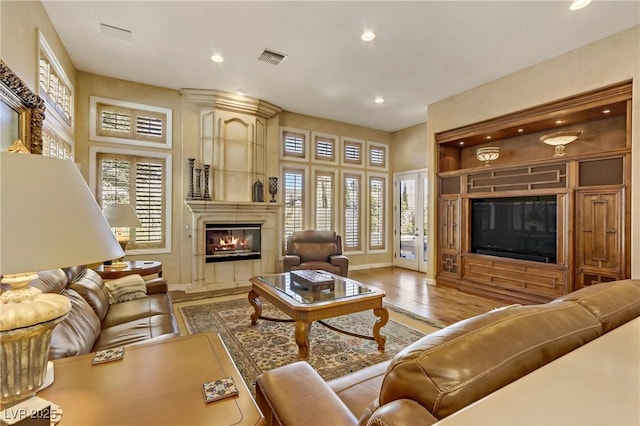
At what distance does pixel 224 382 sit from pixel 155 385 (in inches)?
10.2

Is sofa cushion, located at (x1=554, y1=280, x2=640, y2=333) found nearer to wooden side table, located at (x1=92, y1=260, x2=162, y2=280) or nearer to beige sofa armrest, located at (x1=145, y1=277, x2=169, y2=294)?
beige sofa armrest, located at (x1=145, y1=277, x2=169, y2=294)

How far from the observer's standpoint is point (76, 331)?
1737 mm

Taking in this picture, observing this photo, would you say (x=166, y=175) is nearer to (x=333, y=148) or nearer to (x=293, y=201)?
(x=293, y=201)

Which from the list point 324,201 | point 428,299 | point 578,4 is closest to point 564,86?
point 578,4

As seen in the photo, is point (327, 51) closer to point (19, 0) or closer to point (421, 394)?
point (19, 0)

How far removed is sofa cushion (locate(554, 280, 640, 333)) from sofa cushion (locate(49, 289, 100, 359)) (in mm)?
2134

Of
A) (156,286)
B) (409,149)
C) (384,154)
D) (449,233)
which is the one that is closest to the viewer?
(156,286)

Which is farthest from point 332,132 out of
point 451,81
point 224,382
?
point 224,382

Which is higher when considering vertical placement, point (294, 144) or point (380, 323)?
point (294, 144)

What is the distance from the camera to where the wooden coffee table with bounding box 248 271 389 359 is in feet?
8.11

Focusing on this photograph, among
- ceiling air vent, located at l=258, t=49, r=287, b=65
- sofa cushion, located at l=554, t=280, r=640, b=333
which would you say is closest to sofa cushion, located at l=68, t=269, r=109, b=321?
sofa cushion, located at l=554, t=280, r=640, b=333

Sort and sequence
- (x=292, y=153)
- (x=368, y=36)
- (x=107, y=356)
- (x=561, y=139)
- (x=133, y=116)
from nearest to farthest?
(x=107, y=356), (x=368, y=36), (x=561, y=139), (x=133, y=116), (x=292, y=153)

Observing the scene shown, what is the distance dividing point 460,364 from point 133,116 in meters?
5.58

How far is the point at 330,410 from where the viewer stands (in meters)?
1.04
